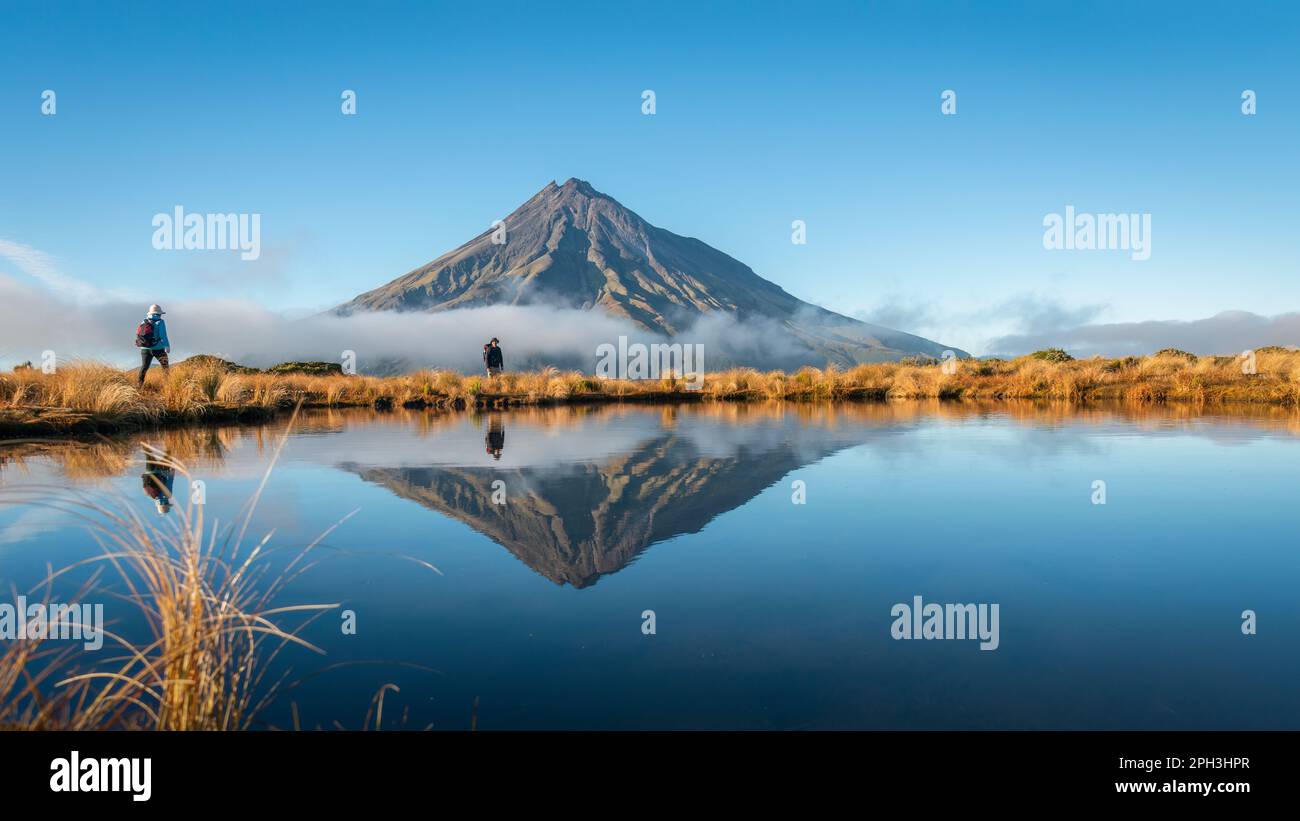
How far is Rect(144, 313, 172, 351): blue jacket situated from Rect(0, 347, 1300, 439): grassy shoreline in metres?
0.61

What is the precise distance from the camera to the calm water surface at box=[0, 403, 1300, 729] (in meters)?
2.31

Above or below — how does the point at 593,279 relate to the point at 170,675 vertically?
above

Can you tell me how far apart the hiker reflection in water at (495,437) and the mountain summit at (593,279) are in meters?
139

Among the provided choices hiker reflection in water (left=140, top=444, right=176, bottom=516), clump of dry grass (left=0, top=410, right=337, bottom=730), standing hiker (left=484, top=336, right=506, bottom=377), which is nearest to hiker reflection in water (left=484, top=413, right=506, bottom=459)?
hiker reflection in water (left=140, top=444, right=176, bottom=516)

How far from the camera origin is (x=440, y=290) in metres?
170

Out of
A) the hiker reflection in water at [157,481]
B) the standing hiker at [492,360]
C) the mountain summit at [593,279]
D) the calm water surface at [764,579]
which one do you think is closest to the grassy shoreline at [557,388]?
the standing hiker at [492,360]

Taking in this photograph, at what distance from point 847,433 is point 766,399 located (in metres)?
12.1

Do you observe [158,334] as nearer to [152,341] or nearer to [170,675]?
[152,341]

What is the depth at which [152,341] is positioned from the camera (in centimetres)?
1402

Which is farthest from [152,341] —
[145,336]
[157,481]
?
[157,481]

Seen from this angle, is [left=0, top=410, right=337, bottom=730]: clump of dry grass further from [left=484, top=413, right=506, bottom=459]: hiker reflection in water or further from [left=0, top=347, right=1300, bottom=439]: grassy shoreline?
[left=0, top=347, right=1300, bottom=439]: grassy shoreline

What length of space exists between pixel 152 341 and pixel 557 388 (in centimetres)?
1038

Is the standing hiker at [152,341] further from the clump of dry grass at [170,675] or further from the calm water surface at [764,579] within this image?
the clump of dry grass at [170,675]
